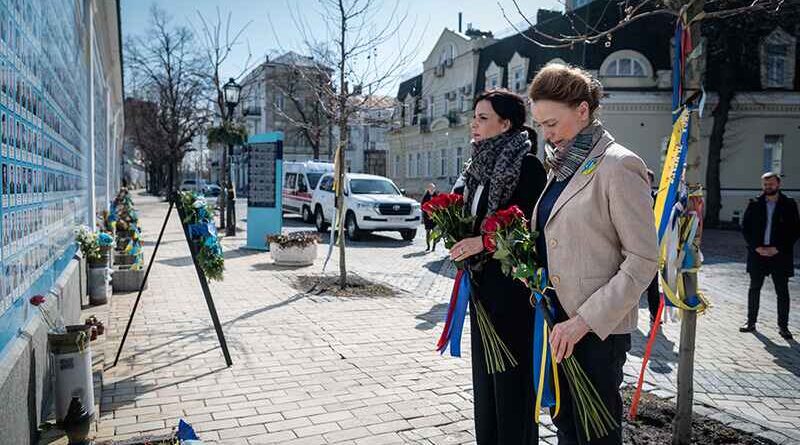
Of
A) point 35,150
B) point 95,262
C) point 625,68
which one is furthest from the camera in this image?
point 625,68

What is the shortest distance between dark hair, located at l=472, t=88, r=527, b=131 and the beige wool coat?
67 cm

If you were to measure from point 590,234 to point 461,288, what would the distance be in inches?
42.6

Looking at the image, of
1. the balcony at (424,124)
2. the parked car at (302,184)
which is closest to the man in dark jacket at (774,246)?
the parked car at (302,184)

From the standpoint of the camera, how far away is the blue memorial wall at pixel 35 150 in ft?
9.91

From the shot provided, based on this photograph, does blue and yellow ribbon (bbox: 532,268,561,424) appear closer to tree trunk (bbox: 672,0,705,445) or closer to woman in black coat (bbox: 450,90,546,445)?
woman in black coat (bbox: 450,90,546,445)

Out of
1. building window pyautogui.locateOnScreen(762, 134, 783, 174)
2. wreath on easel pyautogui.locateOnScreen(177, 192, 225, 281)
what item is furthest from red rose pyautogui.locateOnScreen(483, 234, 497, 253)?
building window pyautogui.locateOnScreen(762, 134, 783, 174)

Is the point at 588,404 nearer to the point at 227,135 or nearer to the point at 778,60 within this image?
the point at 227,135

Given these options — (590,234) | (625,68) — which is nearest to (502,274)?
(590,234)

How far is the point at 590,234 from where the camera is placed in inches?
90.0

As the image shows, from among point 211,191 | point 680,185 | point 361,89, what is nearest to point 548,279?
point 680,185

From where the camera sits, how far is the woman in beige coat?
2188 mm

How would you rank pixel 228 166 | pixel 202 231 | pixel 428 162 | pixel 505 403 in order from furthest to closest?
pixel 428 162, pixel 228 166, pixel 202 231, pixel 505 403

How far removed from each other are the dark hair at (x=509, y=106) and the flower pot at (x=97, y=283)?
19.7 ft

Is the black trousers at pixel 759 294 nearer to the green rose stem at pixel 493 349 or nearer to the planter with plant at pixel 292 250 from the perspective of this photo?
the green rose stem at pixel 493 349
